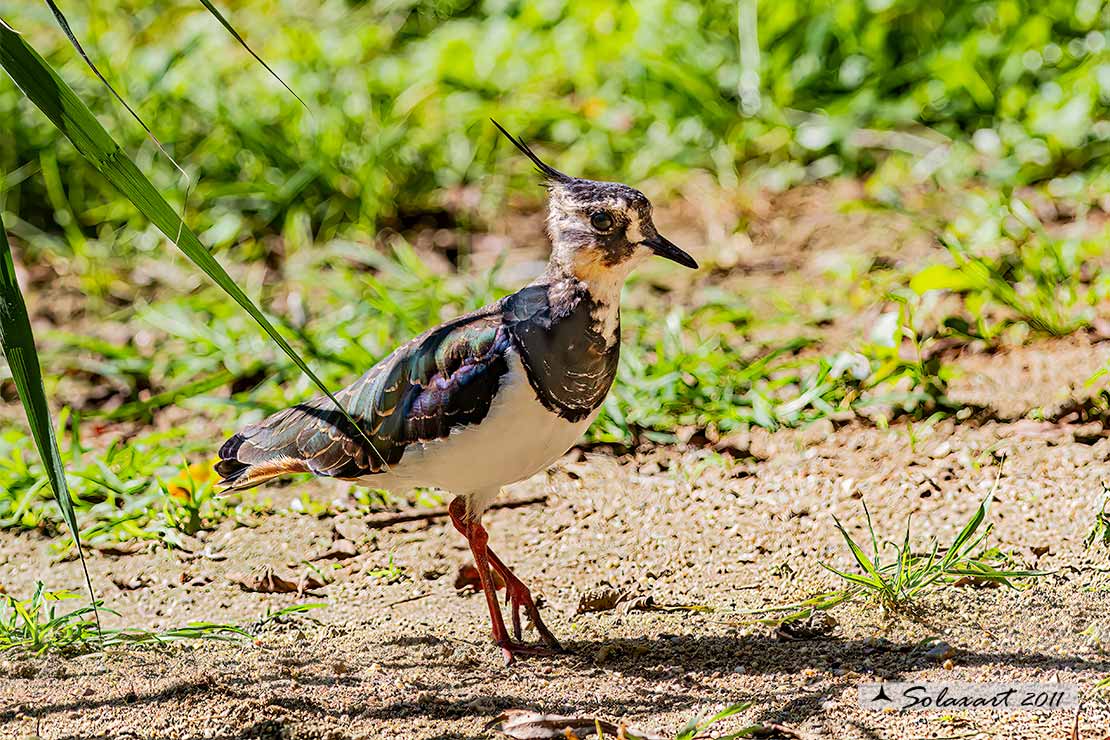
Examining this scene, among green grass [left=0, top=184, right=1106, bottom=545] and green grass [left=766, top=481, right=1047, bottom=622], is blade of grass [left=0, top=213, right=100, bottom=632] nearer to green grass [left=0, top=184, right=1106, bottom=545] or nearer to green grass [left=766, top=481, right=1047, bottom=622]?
green grass [left=766, top=481, right=1047, bottom=622]

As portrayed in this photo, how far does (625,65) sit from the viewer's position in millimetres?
6602

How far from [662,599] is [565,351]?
0.80 meters

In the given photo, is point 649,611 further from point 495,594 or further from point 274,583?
point 274,583

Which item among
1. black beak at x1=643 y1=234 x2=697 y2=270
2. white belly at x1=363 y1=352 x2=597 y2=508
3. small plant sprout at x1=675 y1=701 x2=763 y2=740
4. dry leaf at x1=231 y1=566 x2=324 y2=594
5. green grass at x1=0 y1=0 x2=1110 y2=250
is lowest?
small plant sprout at x1=675 y1=701 x2=763 y2=740

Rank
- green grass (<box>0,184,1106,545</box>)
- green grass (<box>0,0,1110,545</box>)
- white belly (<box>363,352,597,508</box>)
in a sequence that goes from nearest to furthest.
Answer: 1. white belly (<box>363,352,597,508</box>)
2. green grass (<box>0,184,1106,545</box>)
3. green grass (<box>0,0,1110,545</box>)

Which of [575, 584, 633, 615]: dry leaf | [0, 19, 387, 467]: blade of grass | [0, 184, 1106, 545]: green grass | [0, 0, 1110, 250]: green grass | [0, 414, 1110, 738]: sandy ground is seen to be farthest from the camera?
[0, 0, 1110, 250]: green grass

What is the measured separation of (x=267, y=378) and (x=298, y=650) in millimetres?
1911

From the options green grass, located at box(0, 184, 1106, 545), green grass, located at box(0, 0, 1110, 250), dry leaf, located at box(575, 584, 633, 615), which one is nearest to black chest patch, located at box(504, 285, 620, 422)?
dry leaf, located at box(575, 584, 633, 615)

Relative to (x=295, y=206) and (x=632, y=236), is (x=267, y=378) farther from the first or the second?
(x=632, y=236)

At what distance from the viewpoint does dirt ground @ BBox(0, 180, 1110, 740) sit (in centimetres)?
306

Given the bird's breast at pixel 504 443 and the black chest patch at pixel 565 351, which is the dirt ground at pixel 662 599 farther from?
the black chest patch at pixel 565 351

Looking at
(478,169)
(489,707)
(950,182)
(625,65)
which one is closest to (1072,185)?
(950,182)

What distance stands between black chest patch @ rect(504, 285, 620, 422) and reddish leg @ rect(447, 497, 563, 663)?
0.46 meters

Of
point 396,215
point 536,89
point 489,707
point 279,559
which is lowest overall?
point 489,707
